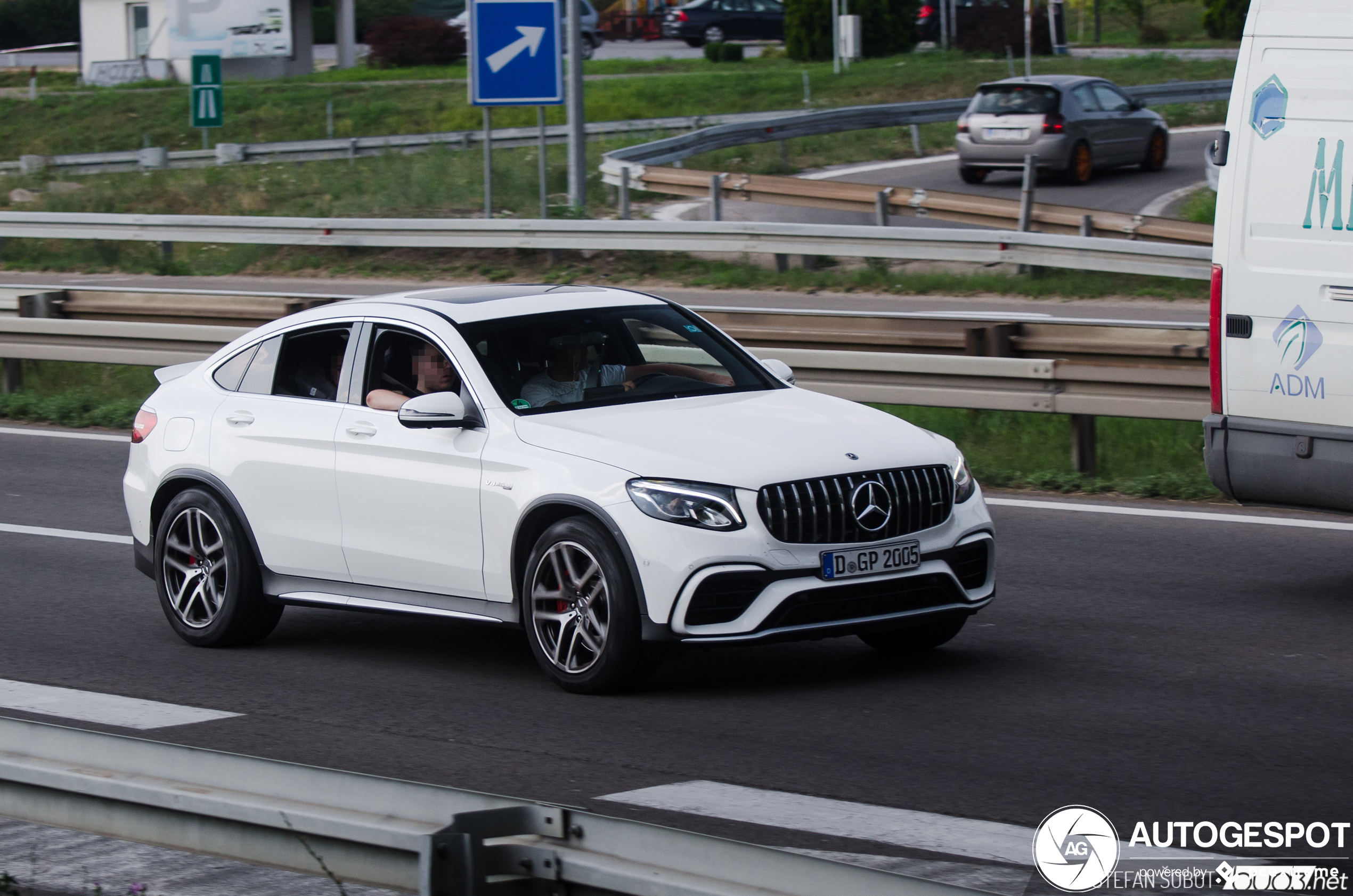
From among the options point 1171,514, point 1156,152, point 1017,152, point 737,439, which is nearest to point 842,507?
point 737,439

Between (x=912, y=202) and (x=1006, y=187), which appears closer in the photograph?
(x=912, y=202)

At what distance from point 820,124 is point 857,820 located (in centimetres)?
2828

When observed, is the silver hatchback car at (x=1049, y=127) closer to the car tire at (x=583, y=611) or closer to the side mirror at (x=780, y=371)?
the side mirror at (x=780, y=371)

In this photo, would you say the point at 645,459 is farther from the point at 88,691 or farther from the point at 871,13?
the point at 871,13

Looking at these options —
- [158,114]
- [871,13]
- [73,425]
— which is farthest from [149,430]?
[871,13]

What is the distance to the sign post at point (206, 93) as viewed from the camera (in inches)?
1186

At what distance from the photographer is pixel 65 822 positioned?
449 centimetres

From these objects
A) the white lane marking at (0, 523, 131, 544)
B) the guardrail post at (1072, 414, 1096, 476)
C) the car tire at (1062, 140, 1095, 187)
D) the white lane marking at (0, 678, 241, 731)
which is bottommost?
the white lane marking at (0, 523, 131, 544)

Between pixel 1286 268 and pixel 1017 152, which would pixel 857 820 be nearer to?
pixel 1286 268

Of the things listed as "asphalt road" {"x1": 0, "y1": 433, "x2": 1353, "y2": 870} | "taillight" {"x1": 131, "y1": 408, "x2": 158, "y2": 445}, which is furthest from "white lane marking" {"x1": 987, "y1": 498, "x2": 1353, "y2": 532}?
"taillight" {"x1": 131, "y1": 408, "x2": 158, "y2": 445}

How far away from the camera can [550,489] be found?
22.9 ft

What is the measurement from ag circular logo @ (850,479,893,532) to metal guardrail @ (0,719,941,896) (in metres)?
3.12

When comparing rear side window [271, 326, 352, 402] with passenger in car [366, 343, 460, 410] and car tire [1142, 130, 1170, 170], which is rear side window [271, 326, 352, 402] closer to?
passenger in car [366, 343, 460, 410]

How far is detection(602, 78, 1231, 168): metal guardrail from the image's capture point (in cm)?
2898
